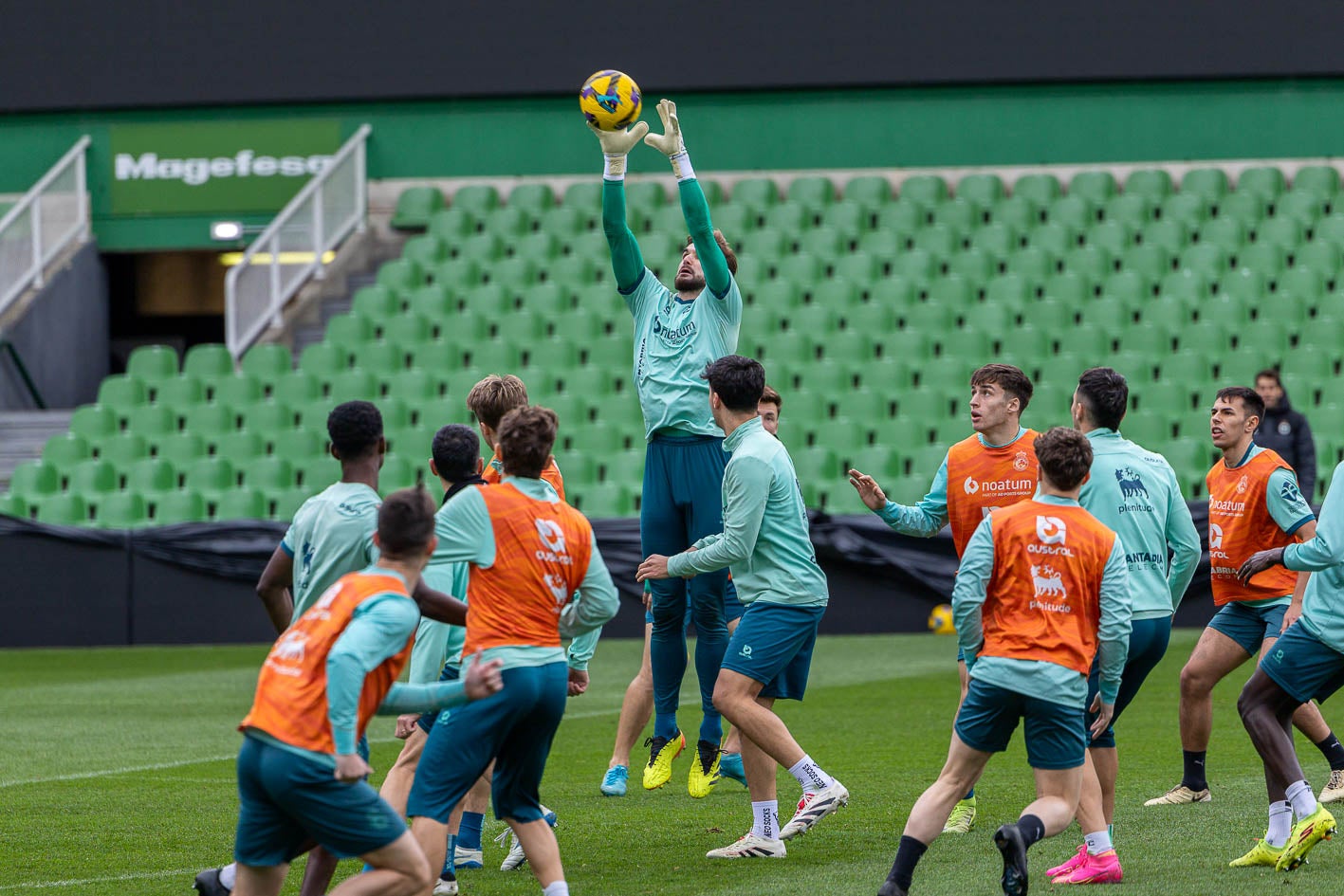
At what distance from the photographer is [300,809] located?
4.70m

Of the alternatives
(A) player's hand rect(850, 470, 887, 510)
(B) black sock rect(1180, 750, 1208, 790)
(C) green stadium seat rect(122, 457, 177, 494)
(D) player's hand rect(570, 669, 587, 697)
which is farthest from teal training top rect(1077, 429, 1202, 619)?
(C) green stadium seat rect(122, 457, 177, 494)

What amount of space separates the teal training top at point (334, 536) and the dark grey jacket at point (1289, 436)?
31.0ft

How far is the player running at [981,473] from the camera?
700 cm

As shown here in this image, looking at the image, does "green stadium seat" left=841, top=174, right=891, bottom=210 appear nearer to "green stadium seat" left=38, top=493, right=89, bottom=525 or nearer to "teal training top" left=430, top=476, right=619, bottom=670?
"green stadium seat" left=38, top=493, right=89, bottom=525

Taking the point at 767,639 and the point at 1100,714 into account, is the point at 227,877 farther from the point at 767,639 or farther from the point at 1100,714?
the point at 1100,714

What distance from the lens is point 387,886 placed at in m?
4.82

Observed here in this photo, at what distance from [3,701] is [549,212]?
11.0 meters

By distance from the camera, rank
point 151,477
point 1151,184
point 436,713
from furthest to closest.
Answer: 1. point 1151,184
2. point 151,477
3. point 436,713

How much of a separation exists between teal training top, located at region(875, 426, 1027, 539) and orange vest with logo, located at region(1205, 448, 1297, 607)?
113cm

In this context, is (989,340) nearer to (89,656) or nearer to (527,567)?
(89,656)

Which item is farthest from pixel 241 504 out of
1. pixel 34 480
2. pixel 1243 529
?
pixel 1243 529

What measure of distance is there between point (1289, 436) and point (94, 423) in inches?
519

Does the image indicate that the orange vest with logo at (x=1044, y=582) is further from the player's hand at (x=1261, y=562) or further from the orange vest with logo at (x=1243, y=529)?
the orange vest with logo at (x=1243, y=529)

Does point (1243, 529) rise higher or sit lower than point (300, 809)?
higher
